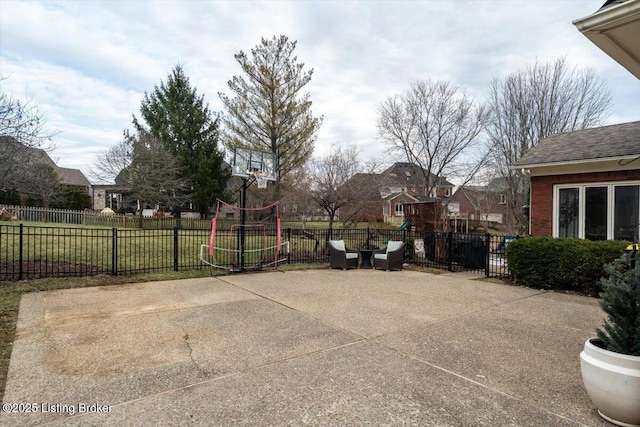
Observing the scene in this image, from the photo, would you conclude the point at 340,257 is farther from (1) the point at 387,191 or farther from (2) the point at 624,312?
(1) the point at 387,191

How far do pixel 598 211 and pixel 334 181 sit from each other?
10679 millimetres

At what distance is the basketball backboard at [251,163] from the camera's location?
1037 cm

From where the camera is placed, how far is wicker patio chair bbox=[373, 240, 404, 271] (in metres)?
10.5

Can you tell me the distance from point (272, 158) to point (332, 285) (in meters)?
5.15

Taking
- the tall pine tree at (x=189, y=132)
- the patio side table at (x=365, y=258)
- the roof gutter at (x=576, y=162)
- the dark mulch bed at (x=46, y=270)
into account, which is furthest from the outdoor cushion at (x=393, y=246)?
the tall pine tree at (x=189, y=132)

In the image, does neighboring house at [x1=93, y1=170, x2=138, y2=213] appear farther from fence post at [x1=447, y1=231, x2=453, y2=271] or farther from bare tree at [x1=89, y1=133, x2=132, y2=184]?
fence post at [x1=447, y1=231, x2=453, y2=271]

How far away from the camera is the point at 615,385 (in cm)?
258

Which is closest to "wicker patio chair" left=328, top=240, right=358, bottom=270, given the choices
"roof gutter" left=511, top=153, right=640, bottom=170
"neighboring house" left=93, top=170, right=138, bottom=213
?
"roof gutter" left=511, top=153, right=640, bottom=170

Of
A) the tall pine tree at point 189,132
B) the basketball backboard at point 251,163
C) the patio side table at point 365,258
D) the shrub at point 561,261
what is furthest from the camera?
the tall pine tree at point 189,132

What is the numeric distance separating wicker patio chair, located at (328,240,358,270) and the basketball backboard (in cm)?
281

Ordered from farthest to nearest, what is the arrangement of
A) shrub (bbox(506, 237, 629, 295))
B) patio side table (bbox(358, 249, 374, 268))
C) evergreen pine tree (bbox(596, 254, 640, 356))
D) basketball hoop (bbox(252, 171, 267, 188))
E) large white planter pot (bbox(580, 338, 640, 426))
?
patio side table (bbox(358, 249, 374, 268)), basketball hoop (bbox(252, 171, 267, 188)), shrub (bbox(506, 237, 629, 295)), evergreen pine tree (bbox(596, 254, 640, 356)), large white planter pot (bbox(580, 338, 640, 426))

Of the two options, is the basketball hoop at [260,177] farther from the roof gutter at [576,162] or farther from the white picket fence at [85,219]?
the white picket fence at [85,219]

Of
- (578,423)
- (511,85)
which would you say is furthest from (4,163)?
(511,85)

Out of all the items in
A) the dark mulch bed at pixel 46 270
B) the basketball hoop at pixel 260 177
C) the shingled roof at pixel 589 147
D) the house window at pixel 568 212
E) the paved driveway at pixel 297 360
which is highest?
the shingled roof at pixel 589 147
